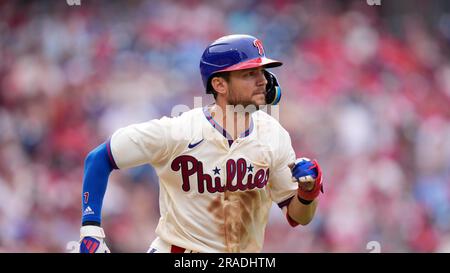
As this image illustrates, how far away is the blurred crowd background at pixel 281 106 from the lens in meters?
8.16

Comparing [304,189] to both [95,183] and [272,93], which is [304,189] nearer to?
[272,93]

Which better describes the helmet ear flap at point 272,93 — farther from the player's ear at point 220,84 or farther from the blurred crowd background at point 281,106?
the blurred crowd background at point 281,106

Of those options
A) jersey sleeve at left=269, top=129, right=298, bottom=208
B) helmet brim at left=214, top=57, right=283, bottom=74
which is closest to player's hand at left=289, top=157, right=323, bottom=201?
jersey sleeve at left=269, top=129, right=298, bottom=208

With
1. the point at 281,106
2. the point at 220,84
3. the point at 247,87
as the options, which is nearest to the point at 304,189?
the point at 247,87

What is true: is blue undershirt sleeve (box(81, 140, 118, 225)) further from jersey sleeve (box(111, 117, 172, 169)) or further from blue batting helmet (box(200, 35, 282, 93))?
blue batting helmet (box(200, 35, 282, 93))

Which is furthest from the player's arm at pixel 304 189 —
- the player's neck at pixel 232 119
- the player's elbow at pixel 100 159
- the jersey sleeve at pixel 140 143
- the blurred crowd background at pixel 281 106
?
the blurred crowd background at pixel 281 106

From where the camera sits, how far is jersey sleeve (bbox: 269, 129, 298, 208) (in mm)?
4711

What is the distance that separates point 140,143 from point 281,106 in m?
4.38

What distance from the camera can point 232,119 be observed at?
15.4ft

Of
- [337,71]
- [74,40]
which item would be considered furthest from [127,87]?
[337,71]

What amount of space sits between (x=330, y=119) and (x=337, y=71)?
787 mm

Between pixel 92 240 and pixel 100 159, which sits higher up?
pixel 100 159

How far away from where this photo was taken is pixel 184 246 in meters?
4.54

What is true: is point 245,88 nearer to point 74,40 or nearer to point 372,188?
point 372,188
